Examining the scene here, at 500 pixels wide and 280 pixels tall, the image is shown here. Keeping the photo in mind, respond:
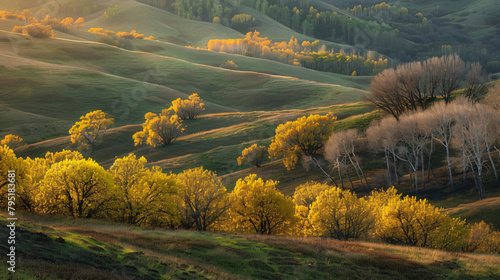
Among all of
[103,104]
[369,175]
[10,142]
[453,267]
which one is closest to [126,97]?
[103,104]

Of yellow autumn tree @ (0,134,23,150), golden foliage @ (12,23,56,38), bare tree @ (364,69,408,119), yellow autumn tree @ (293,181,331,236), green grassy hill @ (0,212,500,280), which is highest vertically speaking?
golden foliage @ (12,23,56,38)

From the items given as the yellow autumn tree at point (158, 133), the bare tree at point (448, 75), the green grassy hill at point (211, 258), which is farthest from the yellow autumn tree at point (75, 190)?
the bare tree at point (448, 75)

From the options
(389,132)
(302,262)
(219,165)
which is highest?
(389,132)

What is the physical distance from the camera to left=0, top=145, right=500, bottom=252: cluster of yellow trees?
144ft

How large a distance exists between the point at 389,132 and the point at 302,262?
44190 millimetres

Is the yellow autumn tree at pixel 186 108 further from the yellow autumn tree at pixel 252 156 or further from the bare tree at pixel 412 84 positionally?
the bare tree at pixel 412 84

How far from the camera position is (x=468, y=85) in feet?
286

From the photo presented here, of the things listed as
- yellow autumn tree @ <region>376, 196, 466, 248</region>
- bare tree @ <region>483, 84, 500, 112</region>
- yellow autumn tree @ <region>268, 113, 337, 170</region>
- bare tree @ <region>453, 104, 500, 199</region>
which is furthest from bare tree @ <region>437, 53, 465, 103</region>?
yellow autumn tree @ <region>376, 196, 466, 248</region>

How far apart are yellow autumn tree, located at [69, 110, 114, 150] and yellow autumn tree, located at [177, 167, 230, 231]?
6001 cm

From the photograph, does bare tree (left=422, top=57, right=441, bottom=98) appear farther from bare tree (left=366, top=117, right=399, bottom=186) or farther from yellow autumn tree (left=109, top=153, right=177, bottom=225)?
yellow autumn tree (left=109, top=153, right=177, bottom=225)

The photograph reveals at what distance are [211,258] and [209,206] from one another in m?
19.1

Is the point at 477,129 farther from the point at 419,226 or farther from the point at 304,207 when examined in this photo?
the point at 304,207

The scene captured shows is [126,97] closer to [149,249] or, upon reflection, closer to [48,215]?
[48,215]

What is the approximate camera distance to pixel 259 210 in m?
48.8
